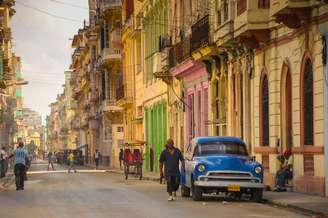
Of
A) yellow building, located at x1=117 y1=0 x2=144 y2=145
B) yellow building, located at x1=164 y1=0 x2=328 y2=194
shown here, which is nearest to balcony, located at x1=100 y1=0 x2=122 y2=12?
yellow building, located at x1=117 y1=0 x2=144 y2=145

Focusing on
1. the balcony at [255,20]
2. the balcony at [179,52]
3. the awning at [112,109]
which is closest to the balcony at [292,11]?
the balcony at [255,20]

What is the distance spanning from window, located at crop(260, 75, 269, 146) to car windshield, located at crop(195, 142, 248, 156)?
6374mm

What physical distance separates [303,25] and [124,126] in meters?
50.4

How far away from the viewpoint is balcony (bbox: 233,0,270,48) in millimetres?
32875

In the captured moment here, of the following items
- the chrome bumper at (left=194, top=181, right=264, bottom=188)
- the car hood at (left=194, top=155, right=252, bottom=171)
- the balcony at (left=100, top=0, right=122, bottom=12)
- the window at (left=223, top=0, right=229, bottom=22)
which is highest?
the balcony at (left=100, top=0, right=122, bottom=12)

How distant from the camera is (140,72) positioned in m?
68.2

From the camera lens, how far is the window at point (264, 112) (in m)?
34.4

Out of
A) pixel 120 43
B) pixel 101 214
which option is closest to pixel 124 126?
pixel 120 43

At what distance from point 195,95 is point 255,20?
15.3 metres

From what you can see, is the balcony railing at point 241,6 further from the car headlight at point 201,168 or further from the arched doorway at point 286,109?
the car headlight at point 201,168

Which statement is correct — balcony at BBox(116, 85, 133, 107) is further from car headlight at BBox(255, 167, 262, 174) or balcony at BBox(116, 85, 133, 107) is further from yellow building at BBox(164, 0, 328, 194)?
car headlight at BBox(255, 167, 262, 174)

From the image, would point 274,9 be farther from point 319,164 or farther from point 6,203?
point 6,203

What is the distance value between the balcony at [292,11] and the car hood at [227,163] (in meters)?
4.39

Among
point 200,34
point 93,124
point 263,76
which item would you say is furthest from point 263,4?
point 93,124
